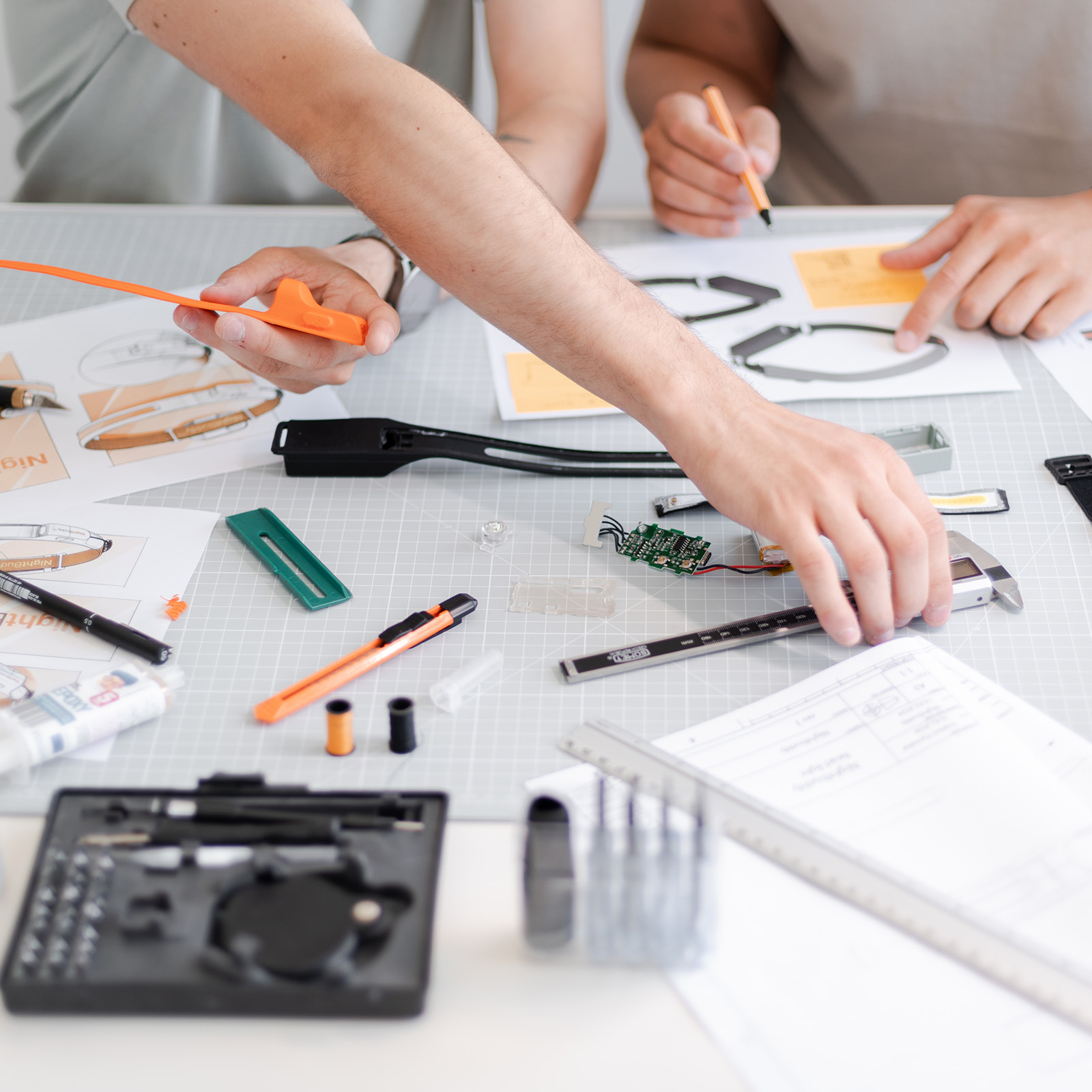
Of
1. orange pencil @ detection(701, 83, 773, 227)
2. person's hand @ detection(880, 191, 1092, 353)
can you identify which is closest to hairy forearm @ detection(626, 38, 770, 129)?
orange pencil @ detection(701, 83, 773, 227)

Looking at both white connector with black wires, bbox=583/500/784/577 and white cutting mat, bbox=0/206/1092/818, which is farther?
white connector with black wires, bbox=583/500/784/577

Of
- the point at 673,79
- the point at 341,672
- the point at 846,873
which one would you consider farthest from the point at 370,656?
the point at 673,79

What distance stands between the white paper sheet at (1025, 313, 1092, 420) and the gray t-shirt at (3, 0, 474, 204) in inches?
34.7

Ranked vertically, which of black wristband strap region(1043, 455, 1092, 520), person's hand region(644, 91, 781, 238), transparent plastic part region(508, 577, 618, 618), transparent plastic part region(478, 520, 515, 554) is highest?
person's hand region(644, 91, 781, 238)

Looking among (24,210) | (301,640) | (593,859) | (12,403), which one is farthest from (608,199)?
(593,859)

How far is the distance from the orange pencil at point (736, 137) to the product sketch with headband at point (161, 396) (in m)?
0.59

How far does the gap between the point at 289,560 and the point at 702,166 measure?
0.71 meters

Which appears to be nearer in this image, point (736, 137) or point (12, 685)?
point (12, 685)

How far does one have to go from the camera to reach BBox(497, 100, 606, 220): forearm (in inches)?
47.5

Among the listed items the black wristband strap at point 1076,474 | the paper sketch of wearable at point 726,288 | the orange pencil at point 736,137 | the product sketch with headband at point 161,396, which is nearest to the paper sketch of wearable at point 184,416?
the product sketch with headband at point 161,396

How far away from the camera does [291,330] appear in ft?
2.90

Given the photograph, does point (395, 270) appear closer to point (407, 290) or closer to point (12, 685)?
point (407, 290)

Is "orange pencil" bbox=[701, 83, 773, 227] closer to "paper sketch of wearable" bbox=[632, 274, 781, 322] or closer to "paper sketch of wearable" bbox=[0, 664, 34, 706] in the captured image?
"paper sketch of wearable" bbox=[632, 274, 781, 322]

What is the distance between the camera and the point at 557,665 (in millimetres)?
751
